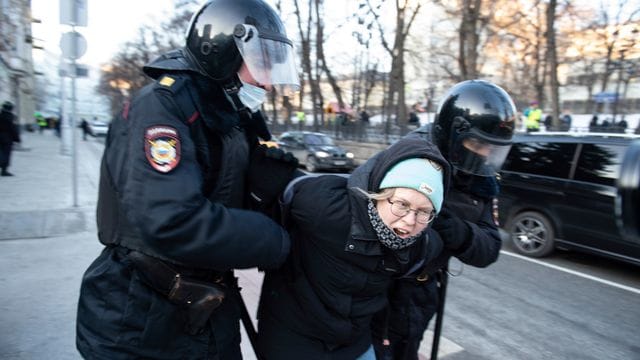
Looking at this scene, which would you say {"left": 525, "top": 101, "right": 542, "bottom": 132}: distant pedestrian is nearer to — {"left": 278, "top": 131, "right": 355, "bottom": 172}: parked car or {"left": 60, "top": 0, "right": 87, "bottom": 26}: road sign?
{"left": 278, "top": 131, "right": 355, "bottom": 172}: parked car

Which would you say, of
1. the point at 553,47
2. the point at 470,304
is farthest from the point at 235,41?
the point at 553,47

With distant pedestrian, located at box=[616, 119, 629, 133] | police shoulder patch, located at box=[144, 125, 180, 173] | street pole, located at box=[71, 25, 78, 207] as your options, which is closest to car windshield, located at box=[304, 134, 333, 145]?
distant pedestrian, located at box=[616, 119, 629, 133]

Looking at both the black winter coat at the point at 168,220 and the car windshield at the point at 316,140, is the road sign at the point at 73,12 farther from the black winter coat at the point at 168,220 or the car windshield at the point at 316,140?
the car windshield at the point at 316,140

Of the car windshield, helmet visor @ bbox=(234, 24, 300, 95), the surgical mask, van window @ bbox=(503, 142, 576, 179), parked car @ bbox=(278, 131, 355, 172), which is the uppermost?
helmet visor @ bbox=(234, 24, 300, 95)

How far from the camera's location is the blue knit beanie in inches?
60.9

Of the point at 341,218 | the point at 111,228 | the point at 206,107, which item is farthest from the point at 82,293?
the point at 341,218

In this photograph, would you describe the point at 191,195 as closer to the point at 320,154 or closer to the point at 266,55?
the point at 266,55

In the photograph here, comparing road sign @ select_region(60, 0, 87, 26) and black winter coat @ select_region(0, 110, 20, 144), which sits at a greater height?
road sign @ select_region(60, 0, 87, 26)

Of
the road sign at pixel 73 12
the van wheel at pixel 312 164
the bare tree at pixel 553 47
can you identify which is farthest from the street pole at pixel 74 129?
the bare tree at pixel 553 47

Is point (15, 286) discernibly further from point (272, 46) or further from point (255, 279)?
point (272, 46)

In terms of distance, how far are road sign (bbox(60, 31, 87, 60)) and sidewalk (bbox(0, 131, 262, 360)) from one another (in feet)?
8.14

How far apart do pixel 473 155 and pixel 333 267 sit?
1.00 metres

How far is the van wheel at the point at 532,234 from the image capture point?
635cm

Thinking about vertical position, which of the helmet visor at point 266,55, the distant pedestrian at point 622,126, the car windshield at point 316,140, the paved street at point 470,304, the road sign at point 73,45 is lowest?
the paved street at point 470,304
